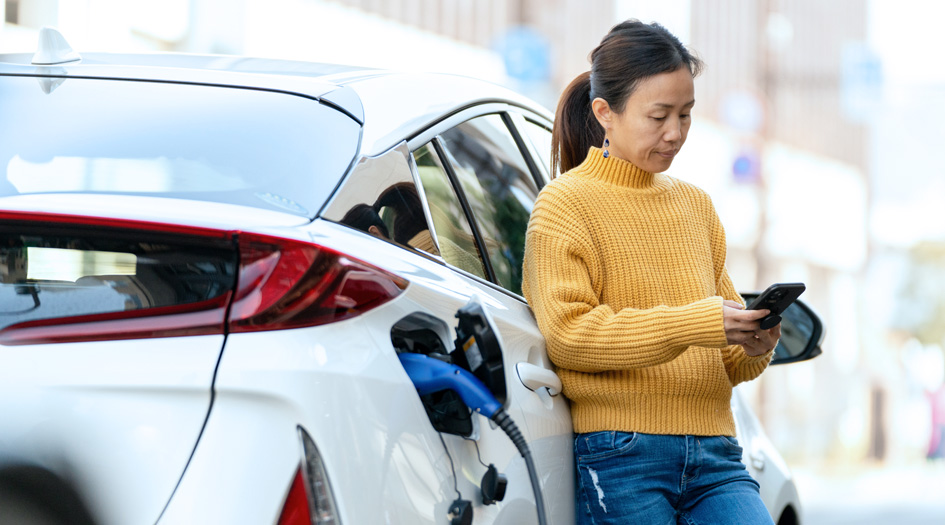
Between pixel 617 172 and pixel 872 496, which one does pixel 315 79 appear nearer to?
pixel 617 172

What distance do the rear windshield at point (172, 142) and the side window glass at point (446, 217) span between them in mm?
274

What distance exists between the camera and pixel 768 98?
24172 mm

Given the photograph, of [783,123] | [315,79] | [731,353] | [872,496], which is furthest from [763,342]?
[783,123]

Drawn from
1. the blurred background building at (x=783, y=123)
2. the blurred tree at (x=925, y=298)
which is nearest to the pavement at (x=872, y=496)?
the blurred background building at (x=783, y=123)

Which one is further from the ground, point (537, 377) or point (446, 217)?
point (446, 217)

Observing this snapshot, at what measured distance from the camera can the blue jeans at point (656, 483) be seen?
2494 millimetres

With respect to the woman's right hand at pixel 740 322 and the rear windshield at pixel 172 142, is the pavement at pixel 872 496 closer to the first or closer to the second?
the woman's right hand at pixel 740 322

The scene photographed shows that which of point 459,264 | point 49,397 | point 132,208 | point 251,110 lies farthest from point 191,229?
point 459,264

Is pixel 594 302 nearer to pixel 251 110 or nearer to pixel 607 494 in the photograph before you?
pixel 607 494

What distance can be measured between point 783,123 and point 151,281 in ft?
157

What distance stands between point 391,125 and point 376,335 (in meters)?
0.56

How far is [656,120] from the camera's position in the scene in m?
Answer: 2.67

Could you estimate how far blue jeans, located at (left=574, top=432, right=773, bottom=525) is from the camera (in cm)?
A: 249

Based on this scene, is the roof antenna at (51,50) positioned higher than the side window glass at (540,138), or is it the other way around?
the roof antenna at (51,50)
